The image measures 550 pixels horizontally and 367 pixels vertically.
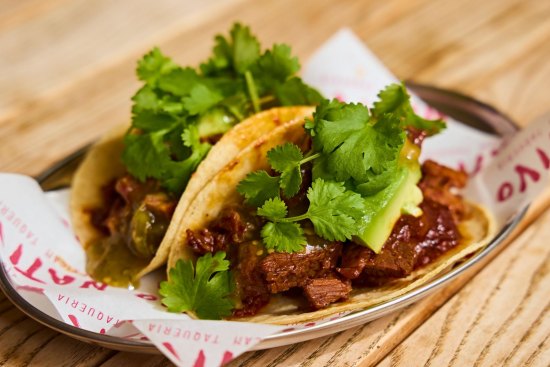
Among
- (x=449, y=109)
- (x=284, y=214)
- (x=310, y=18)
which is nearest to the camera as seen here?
(x=284, y=214)

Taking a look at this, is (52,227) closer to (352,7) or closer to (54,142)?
(54,142)

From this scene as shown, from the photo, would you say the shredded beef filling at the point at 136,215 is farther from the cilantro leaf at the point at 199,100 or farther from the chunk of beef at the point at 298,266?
the chunk of beef at the point at 298,266

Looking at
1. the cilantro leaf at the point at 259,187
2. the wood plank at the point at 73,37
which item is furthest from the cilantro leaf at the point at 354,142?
the wood plank at the point at 73,37

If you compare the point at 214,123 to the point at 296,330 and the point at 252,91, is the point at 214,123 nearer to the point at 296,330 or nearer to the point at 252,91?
the point at 252,91

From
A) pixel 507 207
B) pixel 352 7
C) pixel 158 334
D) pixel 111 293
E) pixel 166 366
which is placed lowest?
pixel 507 207

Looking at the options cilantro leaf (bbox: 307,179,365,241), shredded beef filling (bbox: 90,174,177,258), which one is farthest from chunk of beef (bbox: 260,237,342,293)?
shredded beef filling (bbox: 90,174,177,258)

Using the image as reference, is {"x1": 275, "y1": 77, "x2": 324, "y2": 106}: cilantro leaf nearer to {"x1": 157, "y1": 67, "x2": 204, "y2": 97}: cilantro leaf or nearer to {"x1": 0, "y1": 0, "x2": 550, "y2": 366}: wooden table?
{"x1": 157, "y1": 67, "x2": 204, "y2": 97}: cilantro leaf

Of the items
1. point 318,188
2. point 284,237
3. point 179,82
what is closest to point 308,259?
point 284,237

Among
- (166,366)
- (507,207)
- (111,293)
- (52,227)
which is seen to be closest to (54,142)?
(52,227)
